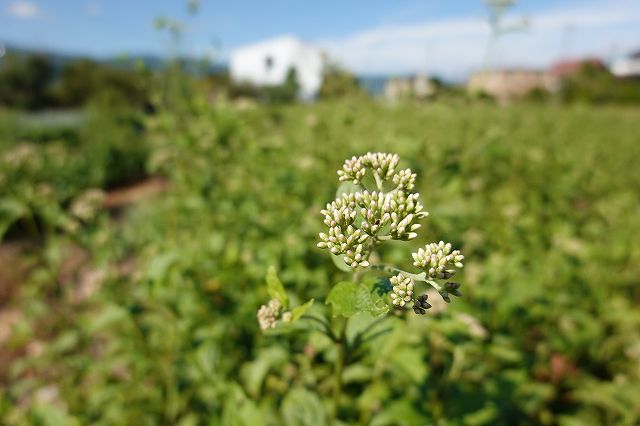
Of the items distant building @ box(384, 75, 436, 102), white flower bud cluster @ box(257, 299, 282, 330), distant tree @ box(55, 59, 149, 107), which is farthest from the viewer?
distant tree @ box(55, 59, 149, 107)

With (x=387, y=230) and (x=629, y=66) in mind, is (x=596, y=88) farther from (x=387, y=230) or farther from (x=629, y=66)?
(x=387, y=230)

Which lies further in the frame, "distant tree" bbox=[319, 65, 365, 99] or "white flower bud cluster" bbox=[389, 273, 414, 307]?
"distant tree" bbox=[319, 65, 365, 99]

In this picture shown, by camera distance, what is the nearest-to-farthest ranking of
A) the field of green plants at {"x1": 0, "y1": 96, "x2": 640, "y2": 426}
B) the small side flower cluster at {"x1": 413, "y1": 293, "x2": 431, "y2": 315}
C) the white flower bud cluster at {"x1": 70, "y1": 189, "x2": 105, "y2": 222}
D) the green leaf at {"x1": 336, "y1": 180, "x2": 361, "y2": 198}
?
the small side flower cluster at {"x1": 413, "y1": 293, "x2": 431, "y2": 315} → the green leaf at {"x1": 336, "y1": 180, "x2": 361, "y2": 198} → the field of green plants at {"x1": 0, "y1": 96, "x2": 640, "y2": 426} → the white flower bud cluster at {"x1": 70, "y1": 189, "x2": 105, "y2": 222}

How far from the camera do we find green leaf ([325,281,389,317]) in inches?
38.2

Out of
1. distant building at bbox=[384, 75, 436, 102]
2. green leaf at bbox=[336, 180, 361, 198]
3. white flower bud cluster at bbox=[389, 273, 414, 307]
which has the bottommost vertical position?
white flower bud cluster at bbox=[389, 273, 414, 307]

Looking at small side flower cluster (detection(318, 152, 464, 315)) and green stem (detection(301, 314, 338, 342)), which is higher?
small side flower cluster (detection(318, 152, 464, 315))

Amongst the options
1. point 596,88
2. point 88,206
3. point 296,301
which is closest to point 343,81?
point 88,206

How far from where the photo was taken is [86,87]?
2838cm

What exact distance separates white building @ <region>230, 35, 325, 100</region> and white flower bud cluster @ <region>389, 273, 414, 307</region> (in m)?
48.9

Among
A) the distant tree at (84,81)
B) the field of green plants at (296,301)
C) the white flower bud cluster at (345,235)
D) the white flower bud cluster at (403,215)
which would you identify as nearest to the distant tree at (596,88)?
the distant tree at (84,81)

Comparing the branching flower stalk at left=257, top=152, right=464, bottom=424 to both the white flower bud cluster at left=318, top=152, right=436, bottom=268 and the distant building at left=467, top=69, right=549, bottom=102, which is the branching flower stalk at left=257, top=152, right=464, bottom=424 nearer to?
the white flower bud cluster at left=318, top=152, right=436, bottom=268

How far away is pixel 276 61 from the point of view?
56125 millimetres

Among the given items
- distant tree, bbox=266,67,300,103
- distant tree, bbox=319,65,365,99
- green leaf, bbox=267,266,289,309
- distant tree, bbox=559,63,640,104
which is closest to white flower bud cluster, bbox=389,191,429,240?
green leaf, bbox=267,266,289,309

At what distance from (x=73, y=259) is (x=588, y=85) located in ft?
138
